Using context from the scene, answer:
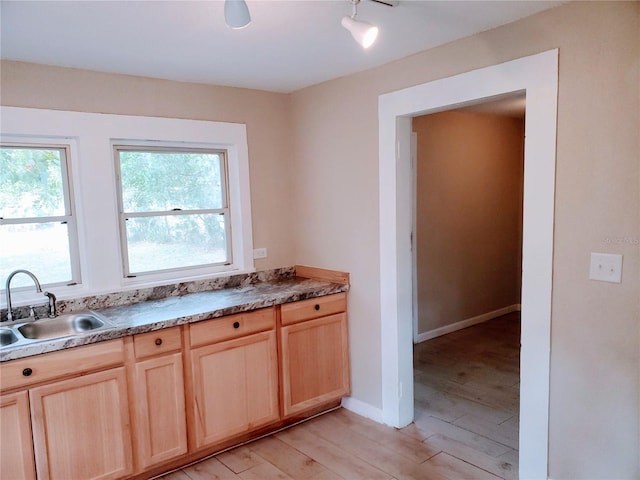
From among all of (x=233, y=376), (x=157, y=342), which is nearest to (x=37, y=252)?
(x=157, y=342)

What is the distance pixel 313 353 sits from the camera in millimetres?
3057

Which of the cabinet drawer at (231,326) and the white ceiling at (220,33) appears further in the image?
the cabinet drawer at (231,326)

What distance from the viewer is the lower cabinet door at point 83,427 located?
2.11 metres

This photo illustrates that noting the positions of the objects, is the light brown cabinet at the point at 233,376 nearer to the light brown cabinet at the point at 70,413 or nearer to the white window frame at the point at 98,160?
the light brown cabinet at the point at 70,413

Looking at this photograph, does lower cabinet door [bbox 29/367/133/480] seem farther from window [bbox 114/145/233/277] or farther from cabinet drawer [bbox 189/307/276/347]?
window [bbox 114/145/233/277]

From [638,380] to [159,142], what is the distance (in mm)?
2841

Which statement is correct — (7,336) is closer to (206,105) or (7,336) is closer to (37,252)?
(37,252)

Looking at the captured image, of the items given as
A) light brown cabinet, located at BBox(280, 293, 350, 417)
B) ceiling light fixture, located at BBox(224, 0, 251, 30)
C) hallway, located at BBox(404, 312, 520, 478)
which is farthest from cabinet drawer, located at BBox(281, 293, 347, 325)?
ceiling light fixture, located at BBox(224, 0, 251, 30)

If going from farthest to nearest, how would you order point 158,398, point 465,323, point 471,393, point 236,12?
point 465,323 → point 471,393 → point 158,398 → point 236,12

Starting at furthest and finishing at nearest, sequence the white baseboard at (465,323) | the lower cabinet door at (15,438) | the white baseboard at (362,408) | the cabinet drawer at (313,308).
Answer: the white baseboard at (465,323)
the white baseboard at (362,408)
the cabinet drawer at (313,308)
the lower cabinet door at (15,438)

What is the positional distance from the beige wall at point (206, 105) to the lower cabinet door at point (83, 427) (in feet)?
4.69

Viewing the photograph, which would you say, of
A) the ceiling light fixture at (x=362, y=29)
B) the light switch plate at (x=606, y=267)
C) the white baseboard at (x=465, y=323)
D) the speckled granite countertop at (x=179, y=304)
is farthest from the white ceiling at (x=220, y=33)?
the white baseboard at (x=465, y=323)

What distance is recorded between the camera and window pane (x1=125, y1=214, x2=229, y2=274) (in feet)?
9.86

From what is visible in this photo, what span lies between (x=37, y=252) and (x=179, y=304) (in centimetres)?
85
